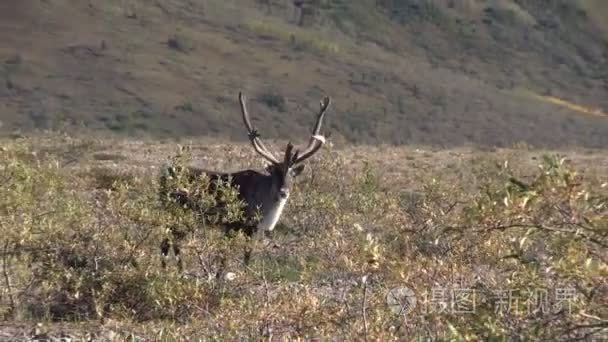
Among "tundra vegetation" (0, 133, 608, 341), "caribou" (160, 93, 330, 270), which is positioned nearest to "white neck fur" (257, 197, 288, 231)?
"caribou" (160, 93, 330, 270)

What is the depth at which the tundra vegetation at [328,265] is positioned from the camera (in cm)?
450

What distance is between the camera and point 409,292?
6723 millimetres

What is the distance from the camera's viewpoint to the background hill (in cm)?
5488

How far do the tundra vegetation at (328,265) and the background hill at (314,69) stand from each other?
116ft

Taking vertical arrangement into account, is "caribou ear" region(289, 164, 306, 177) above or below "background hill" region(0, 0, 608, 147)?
above

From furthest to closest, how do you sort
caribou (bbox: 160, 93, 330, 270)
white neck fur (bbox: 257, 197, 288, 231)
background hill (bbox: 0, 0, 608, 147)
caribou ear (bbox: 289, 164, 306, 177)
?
background hill (bbox: 0, 0, 608, 147)
caribou ear (bbox: 289, 164, 306, 177)
white neck fur (bbox: 257, 197, 288, 231)
caribou (bbox: 160, 93, 330, 270)

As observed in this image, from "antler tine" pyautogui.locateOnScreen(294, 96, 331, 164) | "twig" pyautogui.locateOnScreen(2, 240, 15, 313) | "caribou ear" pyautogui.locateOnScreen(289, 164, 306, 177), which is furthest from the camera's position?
"antler tine" pyautogui.locateOnScreen(294, 96, 331, 164)

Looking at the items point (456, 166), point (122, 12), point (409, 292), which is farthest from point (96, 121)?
point (409, 292)

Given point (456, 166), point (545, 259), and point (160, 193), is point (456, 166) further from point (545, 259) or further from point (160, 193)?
point (545, 259)

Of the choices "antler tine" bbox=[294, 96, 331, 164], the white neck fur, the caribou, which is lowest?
the white neck fur

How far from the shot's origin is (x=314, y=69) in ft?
223

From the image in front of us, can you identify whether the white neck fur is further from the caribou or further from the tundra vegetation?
the tundra vegetation

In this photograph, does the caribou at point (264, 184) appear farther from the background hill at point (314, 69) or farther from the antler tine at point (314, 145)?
the background hill at point (314, 69)

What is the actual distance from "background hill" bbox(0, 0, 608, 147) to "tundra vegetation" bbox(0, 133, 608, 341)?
3543 cm
